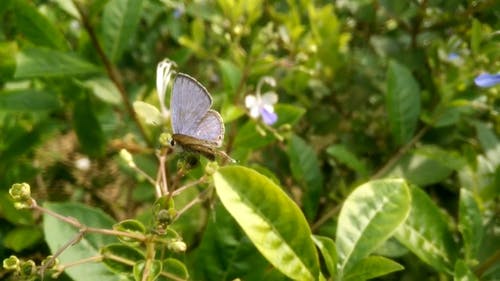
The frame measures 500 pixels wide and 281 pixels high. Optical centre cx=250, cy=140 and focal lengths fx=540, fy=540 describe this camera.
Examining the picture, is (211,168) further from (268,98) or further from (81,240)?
(268,98)

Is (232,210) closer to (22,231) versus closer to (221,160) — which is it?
(221,160)

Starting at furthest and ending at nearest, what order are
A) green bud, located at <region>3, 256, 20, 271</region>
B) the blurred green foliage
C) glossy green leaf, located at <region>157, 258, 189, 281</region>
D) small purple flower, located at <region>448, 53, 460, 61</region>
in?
small purple flower, located at <region>448, 53, 460, 61</region>
the blurred green foliage
glossy green leaf, located at <region>157, 258, 189, 281</region>
green bud, located at <region>3, 256, 20, 271</region>

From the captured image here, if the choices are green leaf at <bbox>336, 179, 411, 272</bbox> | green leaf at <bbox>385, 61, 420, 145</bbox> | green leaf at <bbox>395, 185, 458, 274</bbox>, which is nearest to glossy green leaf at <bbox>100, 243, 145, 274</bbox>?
green leaf at <bbox>336, 179, 411, 272</bbox>

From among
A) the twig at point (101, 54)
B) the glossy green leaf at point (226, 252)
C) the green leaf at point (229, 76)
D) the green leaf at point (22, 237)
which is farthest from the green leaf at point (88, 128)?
the glossy green leaf at point (226, 252)

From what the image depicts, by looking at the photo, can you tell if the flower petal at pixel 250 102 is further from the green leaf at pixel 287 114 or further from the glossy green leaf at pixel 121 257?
the glossy green leaf at pixel 121 257

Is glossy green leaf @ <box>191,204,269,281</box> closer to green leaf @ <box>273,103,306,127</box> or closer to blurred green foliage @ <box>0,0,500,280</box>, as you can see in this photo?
blurred green foliage @ <box>0,0,500,280</box>

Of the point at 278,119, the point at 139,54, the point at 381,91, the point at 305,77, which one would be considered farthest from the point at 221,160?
the point at 139,54

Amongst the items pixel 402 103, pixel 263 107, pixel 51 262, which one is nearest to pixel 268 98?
pixel 263 107
